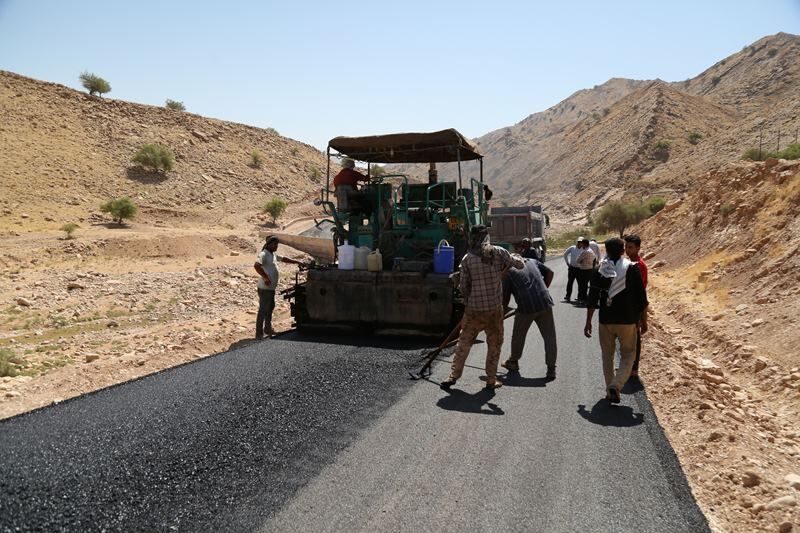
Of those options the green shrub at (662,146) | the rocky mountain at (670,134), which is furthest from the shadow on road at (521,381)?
the green shrub at (662,146)

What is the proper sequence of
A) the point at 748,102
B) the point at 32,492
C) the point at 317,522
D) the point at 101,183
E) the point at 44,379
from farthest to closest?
the point at 748,102 → the point at 101,183 → the point at 44,379 → the point at 32,492 → the point at 317,522

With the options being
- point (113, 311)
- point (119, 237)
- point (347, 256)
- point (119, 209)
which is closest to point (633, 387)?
point (347, 256)

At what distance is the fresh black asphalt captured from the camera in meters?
3.29

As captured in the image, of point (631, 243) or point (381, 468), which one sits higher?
point (631, 243)

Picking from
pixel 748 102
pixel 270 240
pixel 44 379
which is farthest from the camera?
pixel 748 102

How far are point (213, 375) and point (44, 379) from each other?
8.79ft

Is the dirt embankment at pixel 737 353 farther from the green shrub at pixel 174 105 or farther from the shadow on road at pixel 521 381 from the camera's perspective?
the green shrub at pixel 174 105

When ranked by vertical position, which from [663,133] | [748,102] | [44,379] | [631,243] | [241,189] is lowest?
[44,379]

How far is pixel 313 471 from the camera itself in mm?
3852

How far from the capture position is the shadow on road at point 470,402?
5.18 metres

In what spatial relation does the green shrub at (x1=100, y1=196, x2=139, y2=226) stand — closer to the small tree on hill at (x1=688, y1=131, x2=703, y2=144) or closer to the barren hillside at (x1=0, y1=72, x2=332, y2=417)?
the barren hillside at (x1=0, y1=72, x2=332, y2=417)

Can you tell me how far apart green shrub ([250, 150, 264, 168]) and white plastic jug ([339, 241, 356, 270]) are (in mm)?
36430

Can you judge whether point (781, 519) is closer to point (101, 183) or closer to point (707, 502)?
point (707, 502)

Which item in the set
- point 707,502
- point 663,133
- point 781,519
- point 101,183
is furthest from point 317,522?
point 663,133
